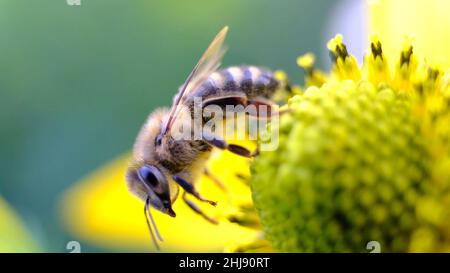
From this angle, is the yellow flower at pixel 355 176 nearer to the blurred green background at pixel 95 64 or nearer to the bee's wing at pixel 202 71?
the bee's wing at pixel 202 71

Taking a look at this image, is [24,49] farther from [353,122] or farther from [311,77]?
[353,122]

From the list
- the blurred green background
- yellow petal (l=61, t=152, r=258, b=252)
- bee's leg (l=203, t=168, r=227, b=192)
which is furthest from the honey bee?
the blurred green background

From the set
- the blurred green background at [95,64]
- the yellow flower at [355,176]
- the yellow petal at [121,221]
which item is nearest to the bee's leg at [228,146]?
the yellow flower at [355,176]

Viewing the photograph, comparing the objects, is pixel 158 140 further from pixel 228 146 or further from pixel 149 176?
pixel 228 146

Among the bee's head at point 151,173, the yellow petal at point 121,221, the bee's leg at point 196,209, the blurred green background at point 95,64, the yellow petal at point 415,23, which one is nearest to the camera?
→ the bee's head at point 151,173

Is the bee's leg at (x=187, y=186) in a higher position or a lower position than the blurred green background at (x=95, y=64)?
lower

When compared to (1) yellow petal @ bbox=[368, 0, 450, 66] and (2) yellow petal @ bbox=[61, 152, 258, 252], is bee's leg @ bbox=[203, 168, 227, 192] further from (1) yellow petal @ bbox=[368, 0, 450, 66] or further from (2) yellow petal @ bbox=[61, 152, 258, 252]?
(1) yellow petal @ bbox=[368, 0, 450, 66]

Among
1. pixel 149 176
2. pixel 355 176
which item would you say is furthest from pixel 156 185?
pixel 355 176

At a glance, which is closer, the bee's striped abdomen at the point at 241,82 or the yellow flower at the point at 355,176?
the yellow flower at the point at 355,176
